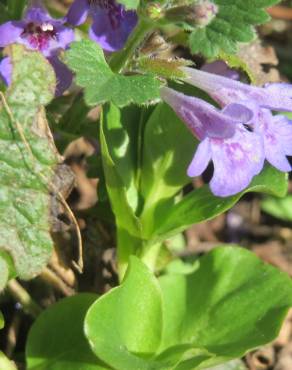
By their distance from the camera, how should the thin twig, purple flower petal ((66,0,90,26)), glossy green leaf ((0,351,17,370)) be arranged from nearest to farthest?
glossy green leaf ((0,351,17,370)) → purple flower petal ((66,0,90,26)) → the thin twig

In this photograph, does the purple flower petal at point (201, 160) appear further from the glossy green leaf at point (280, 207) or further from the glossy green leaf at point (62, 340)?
the glossy green leaf at point (280, 207)

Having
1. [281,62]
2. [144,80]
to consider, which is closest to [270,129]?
[144,80]

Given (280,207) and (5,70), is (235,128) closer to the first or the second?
(5,70)

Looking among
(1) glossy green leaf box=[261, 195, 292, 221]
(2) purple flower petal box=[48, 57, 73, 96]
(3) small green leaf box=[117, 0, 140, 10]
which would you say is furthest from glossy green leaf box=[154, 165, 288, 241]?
(1) glossy green leaf box=[261, 195, 292, 221]

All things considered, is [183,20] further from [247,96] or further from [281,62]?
[281,62]

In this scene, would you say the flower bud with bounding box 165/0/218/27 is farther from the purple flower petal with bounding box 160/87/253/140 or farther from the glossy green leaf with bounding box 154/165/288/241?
the glossy green leaf with bounding box 154/165/288/241

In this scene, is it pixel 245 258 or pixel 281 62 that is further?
pixel 281 62
